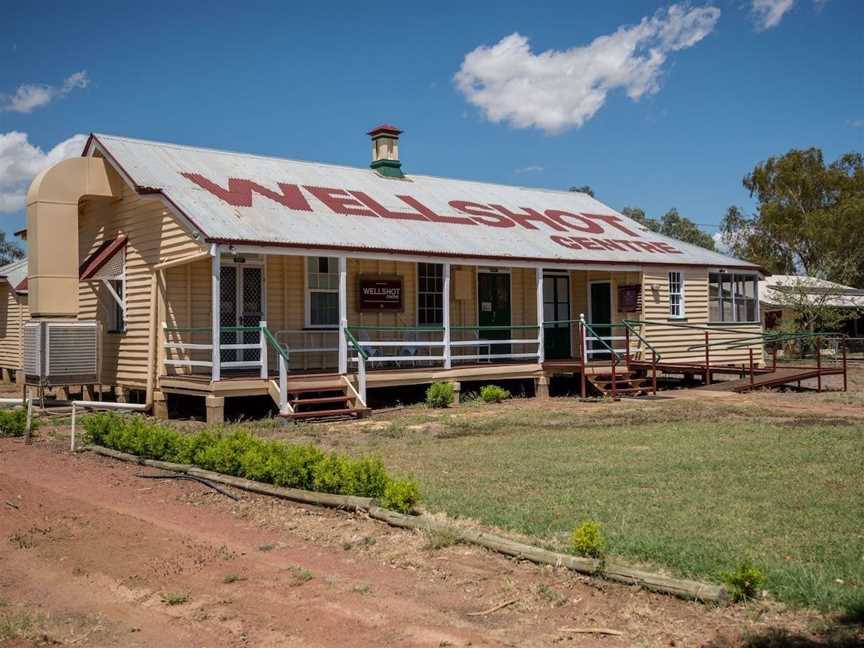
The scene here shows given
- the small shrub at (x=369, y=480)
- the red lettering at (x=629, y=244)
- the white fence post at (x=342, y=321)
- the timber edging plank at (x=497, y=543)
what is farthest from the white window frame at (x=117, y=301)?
the red lettering at (x=629, y=244)

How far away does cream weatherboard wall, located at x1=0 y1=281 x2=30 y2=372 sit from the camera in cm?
2592

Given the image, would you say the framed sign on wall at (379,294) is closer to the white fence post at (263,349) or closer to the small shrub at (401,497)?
the white fence post at (263,349)

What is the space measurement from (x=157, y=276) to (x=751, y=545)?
1314cm

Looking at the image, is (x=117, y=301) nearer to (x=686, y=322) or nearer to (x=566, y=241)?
(x=566, y=241)

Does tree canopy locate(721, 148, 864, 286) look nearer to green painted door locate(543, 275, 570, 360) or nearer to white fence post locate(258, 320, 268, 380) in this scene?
green painted door locate(543, 275, 570, 360)

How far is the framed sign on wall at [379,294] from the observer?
63.2 ft

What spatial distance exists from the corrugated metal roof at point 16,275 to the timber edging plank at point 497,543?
17.3 metres

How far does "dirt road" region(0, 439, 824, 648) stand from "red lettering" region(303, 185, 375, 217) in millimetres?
11510

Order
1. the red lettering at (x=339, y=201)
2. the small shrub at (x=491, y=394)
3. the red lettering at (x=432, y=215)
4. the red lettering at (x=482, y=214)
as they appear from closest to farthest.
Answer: the small shrub at (x=491, y=394) → the red lettering at (x=339, y=201) → the red lettering at (x=432, y=215) → the red lettering at (x=482, y=214)

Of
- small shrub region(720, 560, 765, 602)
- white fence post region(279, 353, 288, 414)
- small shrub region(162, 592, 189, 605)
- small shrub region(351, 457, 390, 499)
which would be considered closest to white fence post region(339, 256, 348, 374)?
white fence post region(279, 353, 288, 414)

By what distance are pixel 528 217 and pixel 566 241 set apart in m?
2.01

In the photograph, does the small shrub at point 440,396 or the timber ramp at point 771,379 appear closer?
the small shrub at point 440,396

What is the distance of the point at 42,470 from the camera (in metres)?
10.8

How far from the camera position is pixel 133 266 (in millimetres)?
18062
